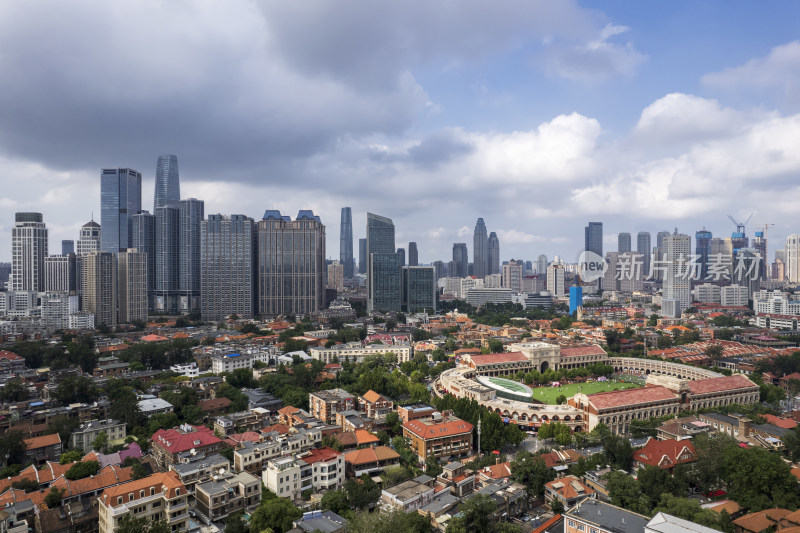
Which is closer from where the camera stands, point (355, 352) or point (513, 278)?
point (355, 352)

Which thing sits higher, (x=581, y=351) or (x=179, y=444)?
(x=581, y=351)

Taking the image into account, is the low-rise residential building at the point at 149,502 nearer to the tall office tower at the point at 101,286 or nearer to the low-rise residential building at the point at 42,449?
the low-rise residential building at the point at 42,449

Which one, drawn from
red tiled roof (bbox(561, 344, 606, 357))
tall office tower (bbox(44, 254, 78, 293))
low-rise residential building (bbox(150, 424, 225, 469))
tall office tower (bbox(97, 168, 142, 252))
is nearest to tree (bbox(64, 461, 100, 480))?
low-rise residential building (bbox(150, 424, 225, 469))

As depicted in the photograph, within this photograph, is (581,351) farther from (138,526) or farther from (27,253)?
(27,253)

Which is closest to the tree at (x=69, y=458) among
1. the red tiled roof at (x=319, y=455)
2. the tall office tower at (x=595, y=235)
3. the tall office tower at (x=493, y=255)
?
the red tiled roof at (x=319, y=455)

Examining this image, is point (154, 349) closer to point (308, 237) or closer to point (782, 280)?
point (308, 237)

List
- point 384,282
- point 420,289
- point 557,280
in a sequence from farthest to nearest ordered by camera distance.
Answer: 1. point 557,280
2. point 420,289
3. point 384,282

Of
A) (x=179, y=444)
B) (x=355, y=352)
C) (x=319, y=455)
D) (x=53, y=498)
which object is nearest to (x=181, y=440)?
(x=179, y=444)
